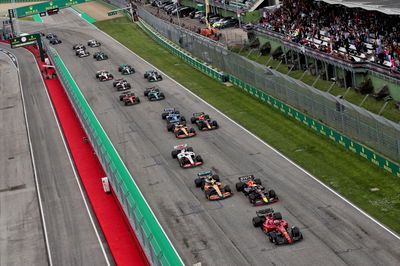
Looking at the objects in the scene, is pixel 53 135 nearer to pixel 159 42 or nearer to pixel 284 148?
pixel 284 148

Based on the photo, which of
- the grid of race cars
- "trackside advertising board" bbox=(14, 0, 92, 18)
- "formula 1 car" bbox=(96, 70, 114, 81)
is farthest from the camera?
"trackside advertising board" bbox=(14, 0, 92, 18)

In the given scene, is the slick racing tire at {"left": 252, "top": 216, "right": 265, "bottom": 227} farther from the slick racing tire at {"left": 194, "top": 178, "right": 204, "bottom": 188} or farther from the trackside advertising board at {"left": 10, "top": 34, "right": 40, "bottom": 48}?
the trackside advertising board at {"left": 10, "top": 34, "right": 40, "bottom": 48}

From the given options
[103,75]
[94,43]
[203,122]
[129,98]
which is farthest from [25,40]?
[203,122]

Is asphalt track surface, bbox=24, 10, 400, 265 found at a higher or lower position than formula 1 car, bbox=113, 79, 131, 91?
higher

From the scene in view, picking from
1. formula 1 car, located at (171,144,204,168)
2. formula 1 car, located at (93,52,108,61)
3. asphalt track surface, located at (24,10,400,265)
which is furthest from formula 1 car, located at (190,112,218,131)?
formula 1 car, located at (93,52,108,61)

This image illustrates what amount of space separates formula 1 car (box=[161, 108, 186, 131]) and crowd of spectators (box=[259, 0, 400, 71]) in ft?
39.8

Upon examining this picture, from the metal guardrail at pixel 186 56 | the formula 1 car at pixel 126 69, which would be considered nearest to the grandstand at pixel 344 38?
the metal guardrail at pixel 186 56

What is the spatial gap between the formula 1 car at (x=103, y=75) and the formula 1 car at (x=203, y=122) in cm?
1864

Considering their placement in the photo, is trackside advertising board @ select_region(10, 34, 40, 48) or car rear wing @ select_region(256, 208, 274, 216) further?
trackside advertising board @ select_region(10, 34, 40, 48)

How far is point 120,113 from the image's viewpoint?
53.4 m

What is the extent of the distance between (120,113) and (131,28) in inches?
1644

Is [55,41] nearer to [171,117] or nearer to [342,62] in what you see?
[171,117]

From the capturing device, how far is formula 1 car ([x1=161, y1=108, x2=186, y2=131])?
4818 centimetres

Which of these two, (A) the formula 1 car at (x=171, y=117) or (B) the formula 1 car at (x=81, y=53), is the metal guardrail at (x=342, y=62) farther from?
(B) the formula 1 car at (x=81, y=53)
